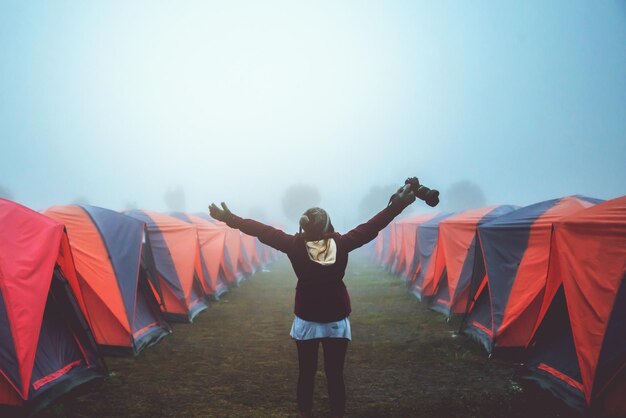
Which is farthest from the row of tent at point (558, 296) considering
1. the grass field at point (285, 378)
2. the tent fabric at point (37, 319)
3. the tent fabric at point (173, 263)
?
the tent fabric at point (173, 263)

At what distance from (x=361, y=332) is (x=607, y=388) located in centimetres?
489

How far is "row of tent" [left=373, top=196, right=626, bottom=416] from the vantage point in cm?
411

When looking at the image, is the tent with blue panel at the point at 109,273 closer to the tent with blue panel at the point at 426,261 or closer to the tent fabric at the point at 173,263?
the tent fabric at the point at 173,263

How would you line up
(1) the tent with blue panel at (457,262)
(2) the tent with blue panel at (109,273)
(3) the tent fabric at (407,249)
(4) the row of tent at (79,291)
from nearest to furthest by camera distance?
(4) the row of tent at (79,291), (2) the tent with blue panel at (109,273), (1) the tent with blue panel at (457,262), (3) the tent fabric at (407,249)

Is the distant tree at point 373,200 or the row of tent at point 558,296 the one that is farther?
the distant tree at point 373,200

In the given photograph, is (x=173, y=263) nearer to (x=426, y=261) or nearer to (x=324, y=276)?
(x=324, y=276)

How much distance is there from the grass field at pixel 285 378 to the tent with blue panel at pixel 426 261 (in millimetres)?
2160

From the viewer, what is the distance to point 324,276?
3293 mm

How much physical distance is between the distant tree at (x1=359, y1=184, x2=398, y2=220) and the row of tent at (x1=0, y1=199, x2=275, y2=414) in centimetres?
7783

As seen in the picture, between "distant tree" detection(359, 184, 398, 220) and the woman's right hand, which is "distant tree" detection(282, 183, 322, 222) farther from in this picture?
the woman's right hand

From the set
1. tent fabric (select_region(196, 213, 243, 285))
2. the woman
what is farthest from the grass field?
tent fabric (select_region(196, 213, 243, 285))

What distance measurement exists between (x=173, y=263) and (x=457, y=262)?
6.91 m

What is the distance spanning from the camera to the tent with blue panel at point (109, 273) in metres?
6.63

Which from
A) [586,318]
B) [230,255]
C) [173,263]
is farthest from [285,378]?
[230,255]
